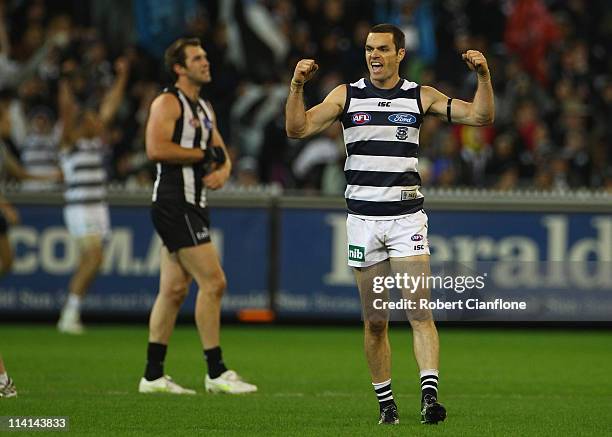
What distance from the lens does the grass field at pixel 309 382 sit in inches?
339

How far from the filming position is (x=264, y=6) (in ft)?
73.3

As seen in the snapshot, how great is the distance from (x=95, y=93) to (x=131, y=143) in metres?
0.93

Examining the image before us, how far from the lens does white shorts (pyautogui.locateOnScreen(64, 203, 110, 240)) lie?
16.2 meters

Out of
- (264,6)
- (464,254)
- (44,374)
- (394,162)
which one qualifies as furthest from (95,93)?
(394,162)

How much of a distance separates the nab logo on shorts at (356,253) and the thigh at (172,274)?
2428mm

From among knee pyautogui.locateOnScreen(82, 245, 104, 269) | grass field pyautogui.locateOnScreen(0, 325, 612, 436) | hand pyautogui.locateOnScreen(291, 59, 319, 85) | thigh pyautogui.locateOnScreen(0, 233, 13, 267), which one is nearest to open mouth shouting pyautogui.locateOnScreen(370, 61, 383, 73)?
hand pyautogui.locateOnScreen(291, 59, 319, 85)

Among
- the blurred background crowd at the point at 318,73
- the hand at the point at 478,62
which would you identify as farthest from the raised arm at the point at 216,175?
the blurred background crowd at the point at 318,73

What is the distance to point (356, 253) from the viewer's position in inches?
341

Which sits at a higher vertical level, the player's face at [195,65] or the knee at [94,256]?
the player's face at [195,65]

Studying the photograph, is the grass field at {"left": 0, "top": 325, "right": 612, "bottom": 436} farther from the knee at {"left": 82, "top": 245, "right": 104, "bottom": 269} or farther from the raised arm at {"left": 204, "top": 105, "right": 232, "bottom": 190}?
the raised arm at {"left": 204, "top": 105, "right": 232, "bottom": 190}

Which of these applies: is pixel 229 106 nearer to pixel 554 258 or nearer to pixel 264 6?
pixel 264 6

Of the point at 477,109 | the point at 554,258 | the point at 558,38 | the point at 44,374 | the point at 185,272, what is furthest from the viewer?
the point at 558,38

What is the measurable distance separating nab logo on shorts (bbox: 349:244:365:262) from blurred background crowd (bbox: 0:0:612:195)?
973 centimetres

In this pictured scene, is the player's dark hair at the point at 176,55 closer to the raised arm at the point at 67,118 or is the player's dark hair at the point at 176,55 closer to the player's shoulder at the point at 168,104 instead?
the player's shoulder at the point at 168,104
